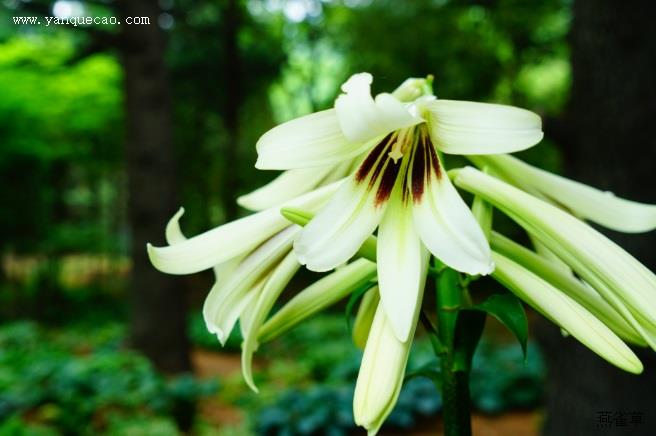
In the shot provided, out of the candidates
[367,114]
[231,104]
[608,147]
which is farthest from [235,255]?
[231,104]

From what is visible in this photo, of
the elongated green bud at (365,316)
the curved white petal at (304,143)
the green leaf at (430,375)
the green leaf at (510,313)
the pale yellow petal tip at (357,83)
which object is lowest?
the green leaf at (430,375)

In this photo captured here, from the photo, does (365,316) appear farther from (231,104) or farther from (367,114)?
(231,104)

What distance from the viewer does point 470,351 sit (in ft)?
2.54

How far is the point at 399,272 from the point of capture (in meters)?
0.68

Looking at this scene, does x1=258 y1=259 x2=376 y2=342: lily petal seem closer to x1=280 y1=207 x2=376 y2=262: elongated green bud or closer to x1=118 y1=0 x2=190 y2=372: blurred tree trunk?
x1=280 y1=207 x2=376 y2=262: elongated green bud

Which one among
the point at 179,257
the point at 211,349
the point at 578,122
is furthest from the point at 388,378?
the point at 211,349

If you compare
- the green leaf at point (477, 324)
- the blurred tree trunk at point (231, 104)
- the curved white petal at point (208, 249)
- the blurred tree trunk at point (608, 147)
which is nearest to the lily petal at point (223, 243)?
the curved white petal at point (208, 249)

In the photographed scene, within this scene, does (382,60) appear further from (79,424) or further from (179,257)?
(179,257)

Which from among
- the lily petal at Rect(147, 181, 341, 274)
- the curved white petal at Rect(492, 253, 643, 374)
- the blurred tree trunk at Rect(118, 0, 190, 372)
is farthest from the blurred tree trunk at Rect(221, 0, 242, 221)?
the curved white petal at Rect(492, 253, 643, 374)

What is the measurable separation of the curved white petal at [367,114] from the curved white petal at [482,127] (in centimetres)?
4

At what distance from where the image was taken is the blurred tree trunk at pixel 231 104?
44.1 ft

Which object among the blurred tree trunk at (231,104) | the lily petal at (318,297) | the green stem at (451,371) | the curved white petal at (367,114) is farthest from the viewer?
the blurred tree trunk at (231,104)

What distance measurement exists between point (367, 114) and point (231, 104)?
14.6 m

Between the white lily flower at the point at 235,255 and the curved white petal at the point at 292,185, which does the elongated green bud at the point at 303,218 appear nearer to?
the white lily flower at the point at 235,255
